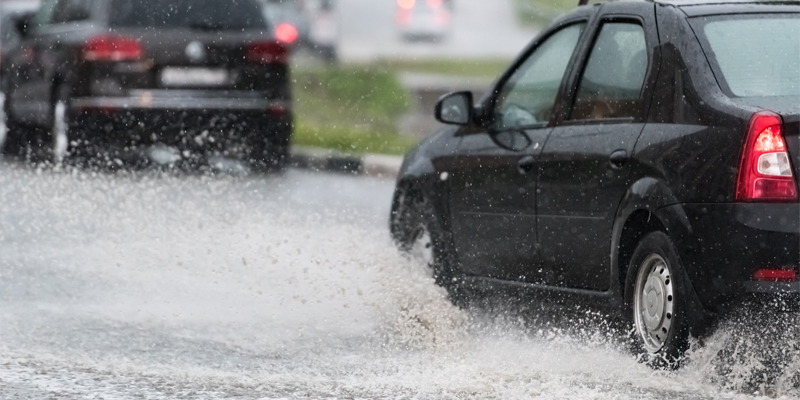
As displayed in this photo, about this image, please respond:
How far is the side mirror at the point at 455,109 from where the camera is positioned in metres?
7.37

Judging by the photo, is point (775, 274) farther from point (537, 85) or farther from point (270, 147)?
point (270, 147)

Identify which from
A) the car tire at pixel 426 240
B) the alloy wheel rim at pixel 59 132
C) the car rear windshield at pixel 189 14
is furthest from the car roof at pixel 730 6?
the alloy wheel rim at pixel 59 132

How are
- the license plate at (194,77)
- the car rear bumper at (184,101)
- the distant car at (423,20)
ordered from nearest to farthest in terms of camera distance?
the car rear bumper at (184,101) < the license plate at (194,77) < the distant car at (423,20)

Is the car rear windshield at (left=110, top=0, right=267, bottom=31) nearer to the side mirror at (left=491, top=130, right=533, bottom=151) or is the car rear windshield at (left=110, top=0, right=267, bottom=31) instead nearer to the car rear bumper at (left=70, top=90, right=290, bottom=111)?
the car rear bumper at (left=70, top=90, right=290, bottom=111)

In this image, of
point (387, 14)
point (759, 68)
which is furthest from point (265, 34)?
point (387, 14)

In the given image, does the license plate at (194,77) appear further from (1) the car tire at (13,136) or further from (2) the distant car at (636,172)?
(2) the distant car at (636,172)

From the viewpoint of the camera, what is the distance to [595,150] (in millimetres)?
6285

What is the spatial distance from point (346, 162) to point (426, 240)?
7.92 m

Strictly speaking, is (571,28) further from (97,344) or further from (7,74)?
(7,74)

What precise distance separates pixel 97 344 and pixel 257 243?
2.75 metres

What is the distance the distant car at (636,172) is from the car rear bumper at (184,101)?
6861 millimetres

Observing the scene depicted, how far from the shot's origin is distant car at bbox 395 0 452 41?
5912cm

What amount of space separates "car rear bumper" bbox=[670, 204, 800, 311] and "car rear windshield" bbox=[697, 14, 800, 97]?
1.66 ft

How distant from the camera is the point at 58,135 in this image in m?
15.0
